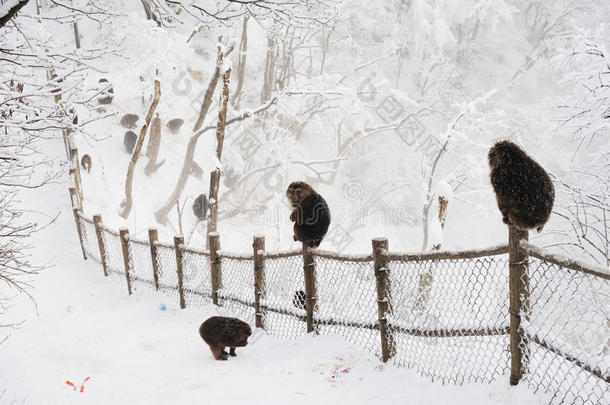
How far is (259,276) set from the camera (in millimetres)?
4961

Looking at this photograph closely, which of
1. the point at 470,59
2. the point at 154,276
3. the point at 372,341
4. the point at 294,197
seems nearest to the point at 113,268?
the point at 154,276

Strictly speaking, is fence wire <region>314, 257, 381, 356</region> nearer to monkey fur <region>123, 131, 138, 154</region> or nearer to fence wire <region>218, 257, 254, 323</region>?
fence wire <region>218, 257, 254, 323</region>

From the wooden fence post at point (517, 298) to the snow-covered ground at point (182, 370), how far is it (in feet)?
0.46

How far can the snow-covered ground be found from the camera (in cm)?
325

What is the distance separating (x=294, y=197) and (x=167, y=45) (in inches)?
483

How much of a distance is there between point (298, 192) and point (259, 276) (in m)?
1.14

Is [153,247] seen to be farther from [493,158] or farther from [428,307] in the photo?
[493,158]

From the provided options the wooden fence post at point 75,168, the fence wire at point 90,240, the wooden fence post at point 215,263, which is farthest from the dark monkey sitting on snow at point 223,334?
the wooden fence post at point 75,168

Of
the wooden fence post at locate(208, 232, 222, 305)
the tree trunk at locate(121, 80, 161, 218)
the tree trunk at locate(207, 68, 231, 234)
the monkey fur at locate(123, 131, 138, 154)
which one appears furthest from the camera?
the monkey fur at locate(123, 131, 138, 154)

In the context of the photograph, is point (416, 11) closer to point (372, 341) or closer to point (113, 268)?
point (113, 268)

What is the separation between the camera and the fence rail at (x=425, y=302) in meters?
2.47

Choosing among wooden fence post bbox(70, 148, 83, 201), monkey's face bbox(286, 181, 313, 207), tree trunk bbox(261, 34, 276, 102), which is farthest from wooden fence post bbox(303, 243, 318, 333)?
tree trunk bbox(261, 34, 276, 102)

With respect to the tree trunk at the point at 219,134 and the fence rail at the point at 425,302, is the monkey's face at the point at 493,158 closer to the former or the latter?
the fence rail at the point at 425,302

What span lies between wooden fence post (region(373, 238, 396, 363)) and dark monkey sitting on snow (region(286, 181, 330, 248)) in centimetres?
92
